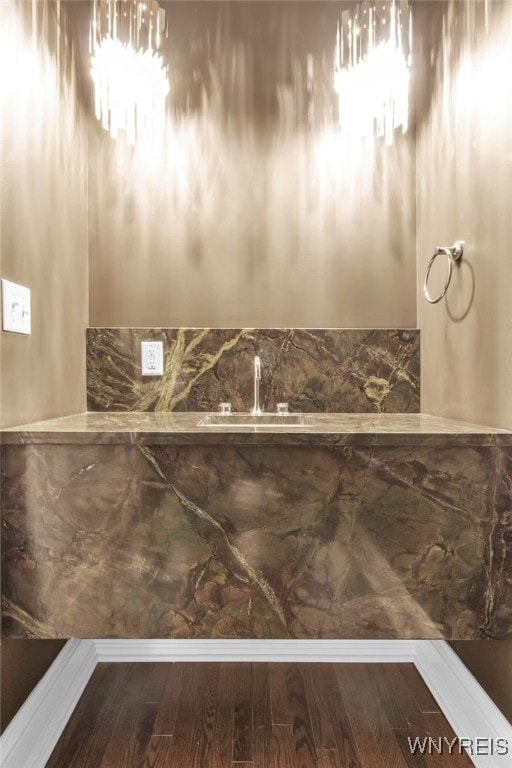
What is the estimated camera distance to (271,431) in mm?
1061

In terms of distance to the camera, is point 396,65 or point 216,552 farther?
point 396,65

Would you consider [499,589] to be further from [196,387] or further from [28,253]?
[28,253]

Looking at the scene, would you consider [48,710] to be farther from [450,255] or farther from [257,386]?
[450,255]

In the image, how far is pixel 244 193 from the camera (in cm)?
A: 169

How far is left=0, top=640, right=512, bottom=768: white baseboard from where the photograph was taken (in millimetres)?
1185

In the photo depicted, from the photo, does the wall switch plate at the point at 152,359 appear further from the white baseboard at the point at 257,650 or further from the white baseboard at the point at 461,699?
the white baseboard at the point at 461,699

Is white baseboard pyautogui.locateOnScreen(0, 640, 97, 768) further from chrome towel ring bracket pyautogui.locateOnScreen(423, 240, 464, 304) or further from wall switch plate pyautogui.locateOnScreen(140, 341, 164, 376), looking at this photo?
chrome towel ring bracket pyautogui.locateOnScreen(423, 240, 464, 304)

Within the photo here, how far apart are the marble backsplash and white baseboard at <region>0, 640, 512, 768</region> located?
782mm

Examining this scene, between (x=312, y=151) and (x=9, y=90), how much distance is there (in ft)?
3.12

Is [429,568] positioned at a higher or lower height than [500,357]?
lower

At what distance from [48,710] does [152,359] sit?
1.04m

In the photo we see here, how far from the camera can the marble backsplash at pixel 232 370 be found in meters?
1.66

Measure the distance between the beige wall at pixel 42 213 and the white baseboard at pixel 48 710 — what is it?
723 millimetres

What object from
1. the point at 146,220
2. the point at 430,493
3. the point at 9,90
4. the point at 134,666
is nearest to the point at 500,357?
the point at 430,493
